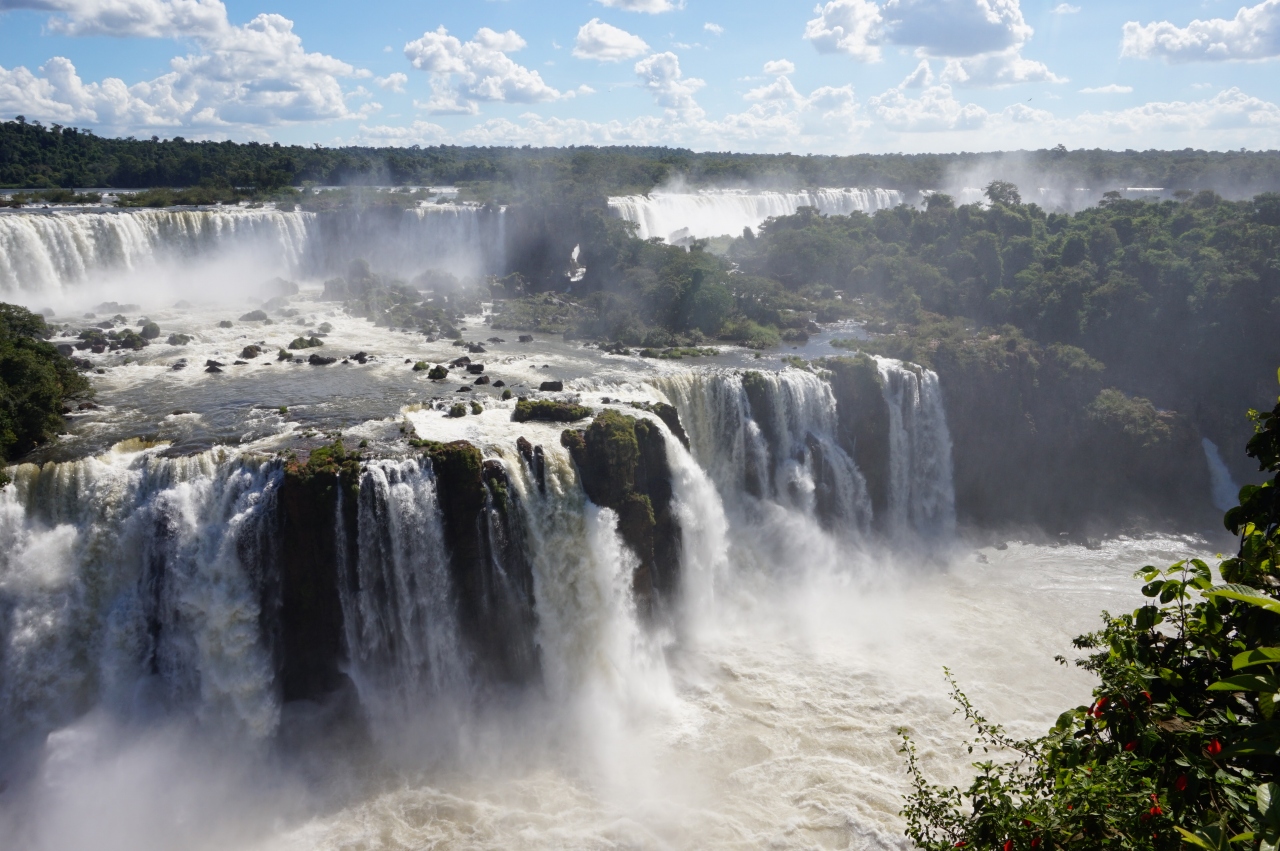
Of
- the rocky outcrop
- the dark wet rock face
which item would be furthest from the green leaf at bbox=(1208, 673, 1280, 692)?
the rocky outcrop

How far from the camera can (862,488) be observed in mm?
26578

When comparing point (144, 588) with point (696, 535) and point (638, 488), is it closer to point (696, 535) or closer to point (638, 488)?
point (638, 488)

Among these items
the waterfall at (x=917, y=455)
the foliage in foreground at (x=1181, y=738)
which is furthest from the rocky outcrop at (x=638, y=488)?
the foliage in foreground at (x=1181, y=738)

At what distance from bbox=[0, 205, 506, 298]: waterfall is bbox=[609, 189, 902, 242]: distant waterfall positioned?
9.17 meters

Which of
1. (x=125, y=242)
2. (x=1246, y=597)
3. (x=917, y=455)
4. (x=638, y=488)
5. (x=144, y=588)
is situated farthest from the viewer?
(x=125, y=242)

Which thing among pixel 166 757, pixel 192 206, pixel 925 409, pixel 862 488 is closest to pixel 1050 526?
pixel 925 409

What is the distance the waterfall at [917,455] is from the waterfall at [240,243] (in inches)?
985

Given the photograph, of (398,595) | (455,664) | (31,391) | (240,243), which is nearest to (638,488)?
(455,664)

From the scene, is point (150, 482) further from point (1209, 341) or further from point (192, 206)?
point (1209, 341)

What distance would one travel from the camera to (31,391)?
18625 millimetres

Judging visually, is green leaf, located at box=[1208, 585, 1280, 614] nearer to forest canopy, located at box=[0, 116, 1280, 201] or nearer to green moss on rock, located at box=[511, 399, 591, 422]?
Answer: green moss on rock, located at box=[511, 399, 591, 422]

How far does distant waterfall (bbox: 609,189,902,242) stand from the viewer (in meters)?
49.8

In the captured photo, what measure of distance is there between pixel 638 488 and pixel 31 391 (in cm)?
1406

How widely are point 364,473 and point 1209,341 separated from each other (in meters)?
33.0
